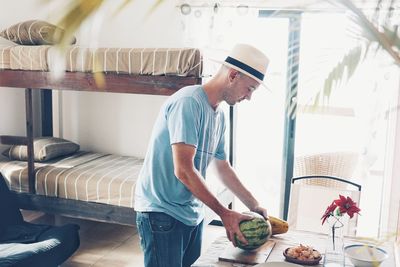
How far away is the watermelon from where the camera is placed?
1.72m

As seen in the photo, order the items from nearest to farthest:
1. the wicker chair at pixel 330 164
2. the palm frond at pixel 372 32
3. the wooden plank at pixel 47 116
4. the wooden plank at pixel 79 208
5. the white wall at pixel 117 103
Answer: the palm frond at pixel 372 32 → the wooden plank at pixel 79 208 → the wicker chair at pixel 330 164 → the white wall at pixel 117 103 → the wooden plank at pixel 47 116

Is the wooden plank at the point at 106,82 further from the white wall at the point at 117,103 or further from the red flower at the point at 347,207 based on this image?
the red flower at the point at 347,207

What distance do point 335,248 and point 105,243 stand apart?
7.58ft

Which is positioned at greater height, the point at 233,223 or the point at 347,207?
the point at 347,207

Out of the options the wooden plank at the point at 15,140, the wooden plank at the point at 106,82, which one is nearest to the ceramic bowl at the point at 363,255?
the wooden plank at the point at 106,82

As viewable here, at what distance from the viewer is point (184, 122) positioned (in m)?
1.89

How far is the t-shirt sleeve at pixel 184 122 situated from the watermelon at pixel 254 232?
38 cm

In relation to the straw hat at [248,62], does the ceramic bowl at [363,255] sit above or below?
below

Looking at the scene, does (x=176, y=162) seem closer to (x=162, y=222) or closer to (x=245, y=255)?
(x=162, y=222)

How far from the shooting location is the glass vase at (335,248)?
1711mm

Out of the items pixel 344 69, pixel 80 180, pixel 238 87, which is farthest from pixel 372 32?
pixel 80 180

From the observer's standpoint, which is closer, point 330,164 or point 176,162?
point 176,162

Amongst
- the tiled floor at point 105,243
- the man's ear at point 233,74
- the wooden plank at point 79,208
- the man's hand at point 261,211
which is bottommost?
the tiled floor at point 105,243

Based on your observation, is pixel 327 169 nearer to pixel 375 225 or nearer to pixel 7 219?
pixel 375 225
